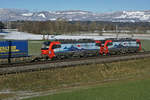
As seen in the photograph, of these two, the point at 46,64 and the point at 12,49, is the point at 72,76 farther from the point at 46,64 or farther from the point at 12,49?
the point at 12,49

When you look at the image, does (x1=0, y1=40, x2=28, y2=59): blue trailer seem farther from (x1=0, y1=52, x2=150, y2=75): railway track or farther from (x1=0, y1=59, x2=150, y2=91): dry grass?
(x1=0, y1=59, x2=150, y2=91): dry grass

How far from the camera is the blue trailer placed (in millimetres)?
35781

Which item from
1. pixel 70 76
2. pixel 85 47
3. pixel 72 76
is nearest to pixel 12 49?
pixel 70 76

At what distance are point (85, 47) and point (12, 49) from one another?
1360 cm

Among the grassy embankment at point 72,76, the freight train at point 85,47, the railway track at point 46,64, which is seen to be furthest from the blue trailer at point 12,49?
the grassy embankment at point 72,76

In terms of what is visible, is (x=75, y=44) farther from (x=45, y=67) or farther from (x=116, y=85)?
(x=116, y=85)

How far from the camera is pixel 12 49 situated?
121 ft

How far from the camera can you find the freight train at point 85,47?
37.6 meters

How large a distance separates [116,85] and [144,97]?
5.83 m

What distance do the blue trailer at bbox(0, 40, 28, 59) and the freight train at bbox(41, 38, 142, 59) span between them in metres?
3.72

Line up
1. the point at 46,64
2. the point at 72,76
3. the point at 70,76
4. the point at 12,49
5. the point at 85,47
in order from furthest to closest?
the point at 85,47 < the point at 12,49 < the point at 46,64 < the point at 72,76 < the point at 70,76

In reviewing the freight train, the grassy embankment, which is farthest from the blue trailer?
the grassy embankment

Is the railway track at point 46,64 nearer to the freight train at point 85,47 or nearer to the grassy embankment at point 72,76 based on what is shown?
the grassy embankment at point 72,76

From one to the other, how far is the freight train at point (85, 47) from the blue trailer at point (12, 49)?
372 centimetres
